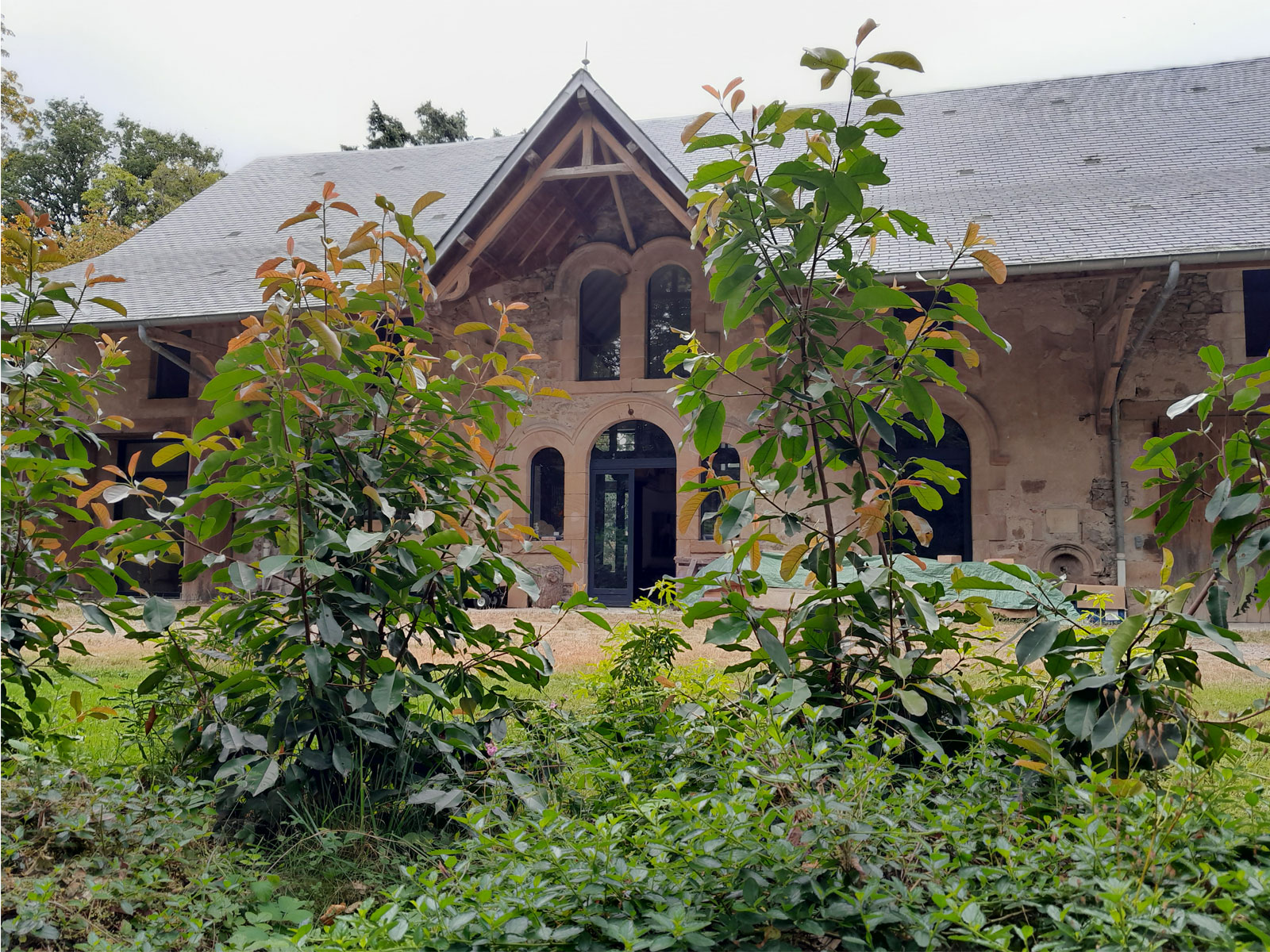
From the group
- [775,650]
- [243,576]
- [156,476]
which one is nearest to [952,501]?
[775,650]

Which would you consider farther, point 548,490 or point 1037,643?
point 548,490

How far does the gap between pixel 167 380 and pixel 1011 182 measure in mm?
12360

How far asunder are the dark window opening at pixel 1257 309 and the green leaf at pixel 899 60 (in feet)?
36.0

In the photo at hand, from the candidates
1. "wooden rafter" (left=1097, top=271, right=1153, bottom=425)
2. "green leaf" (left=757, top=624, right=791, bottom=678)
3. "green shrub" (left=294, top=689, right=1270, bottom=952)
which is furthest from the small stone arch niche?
"green shrub" (left=294, top=689, right=1270, bottom=952)

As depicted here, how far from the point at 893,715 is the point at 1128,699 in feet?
1.65

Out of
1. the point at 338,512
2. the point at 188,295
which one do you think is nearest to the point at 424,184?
the point at 188,295

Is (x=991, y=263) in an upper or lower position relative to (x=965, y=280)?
lower

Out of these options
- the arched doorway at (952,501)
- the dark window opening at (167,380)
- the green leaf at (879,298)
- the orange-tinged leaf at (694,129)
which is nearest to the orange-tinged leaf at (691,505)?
the green leaf at (879,298)

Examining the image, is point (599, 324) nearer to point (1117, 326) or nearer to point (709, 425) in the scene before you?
point (1117, 326)

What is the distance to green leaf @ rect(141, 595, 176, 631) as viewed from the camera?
2490 mm

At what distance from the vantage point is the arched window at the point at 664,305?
12695 mm

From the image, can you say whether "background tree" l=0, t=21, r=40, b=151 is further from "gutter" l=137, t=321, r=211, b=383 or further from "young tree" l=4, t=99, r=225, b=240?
"gutter" l=137, t=321, r=211, b=383

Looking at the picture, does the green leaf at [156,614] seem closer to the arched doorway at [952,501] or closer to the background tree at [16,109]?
the arched doorway at [952,501]

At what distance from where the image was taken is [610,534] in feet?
41.9
